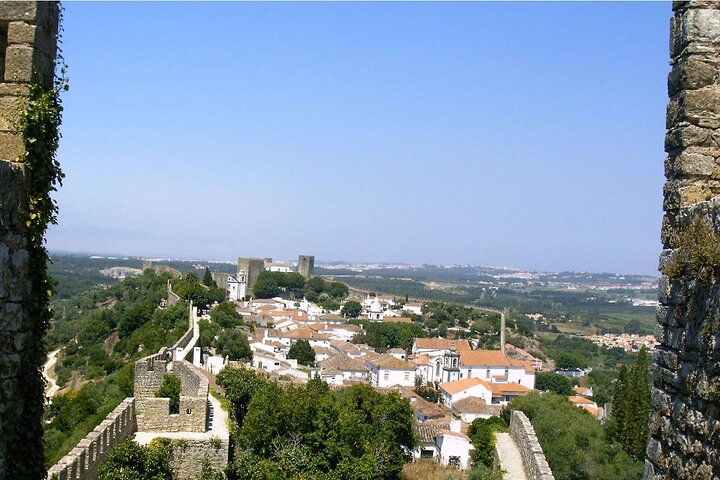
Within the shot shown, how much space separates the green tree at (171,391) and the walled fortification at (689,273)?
1188 cm

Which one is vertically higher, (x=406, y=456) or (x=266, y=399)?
(x=266, y=399)

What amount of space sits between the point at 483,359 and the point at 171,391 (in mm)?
45562

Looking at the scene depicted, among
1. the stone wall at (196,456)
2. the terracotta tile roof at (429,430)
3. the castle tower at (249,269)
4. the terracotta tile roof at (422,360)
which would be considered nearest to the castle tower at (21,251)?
the stone wall at (196,456)

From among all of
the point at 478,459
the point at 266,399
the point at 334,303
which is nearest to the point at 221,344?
the point at 478,459

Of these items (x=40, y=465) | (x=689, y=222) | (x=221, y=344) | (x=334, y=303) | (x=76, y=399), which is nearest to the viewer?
(x=689, y=222)

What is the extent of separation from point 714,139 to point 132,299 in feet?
188

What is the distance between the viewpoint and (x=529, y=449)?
988 centimetres

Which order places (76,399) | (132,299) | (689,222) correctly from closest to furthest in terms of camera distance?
(689,222) < (76,399) < (132,299)

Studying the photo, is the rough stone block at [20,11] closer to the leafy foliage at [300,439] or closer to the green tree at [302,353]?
the leafy foliage at [300,439]

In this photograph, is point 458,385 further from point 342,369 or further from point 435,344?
point 435,344

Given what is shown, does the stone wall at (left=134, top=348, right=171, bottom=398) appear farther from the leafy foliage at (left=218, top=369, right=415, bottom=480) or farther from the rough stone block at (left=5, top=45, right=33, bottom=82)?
the rough stone block at (left=5, top=45, right=33, bottom=82)

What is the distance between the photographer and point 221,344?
32938 millimetres

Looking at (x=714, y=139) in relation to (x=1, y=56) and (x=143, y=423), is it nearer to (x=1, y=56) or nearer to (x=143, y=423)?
Result: (x=1, y=56)

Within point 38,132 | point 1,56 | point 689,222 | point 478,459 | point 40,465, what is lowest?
point 478,459
